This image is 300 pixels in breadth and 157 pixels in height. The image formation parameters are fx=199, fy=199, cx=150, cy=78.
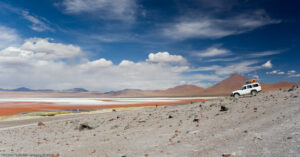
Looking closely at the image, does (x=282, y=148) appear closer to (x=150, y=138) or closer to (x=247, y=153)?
(x=247, y=153)

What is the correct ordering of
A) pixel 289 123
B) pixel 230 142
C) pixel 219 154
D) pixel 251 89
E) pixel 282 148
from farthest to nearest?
pixel 251 89 < pixel 289 123 < pixel 230 142 < pixel 219 154 < pixel 282 148

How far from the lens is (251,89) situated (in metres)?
33.9

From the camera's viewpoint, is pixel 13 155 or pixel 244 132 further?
pixel 13 155

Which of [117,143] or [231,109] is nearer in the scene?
[117,143]

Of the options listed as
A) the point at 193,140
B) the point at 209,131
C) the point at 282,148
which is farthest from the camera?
the point at 209,131

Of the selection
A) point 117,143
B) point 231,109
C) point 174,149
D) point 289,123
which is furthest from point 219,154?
point 231,109

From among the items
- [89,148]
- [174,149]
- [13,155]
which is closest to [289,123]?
[174,149]

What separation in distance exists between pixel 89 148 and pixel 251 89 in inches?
1203

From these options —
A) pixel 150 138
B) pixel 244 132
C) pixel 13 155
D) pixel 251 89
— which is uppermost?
pixel 251 89

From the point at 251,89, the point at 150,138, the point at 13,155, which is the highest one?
the point at 251,89

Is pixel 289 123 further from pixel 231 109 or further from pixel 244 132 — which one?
pixel 231 109

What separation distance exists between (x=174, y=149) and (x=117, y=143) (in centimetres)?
431

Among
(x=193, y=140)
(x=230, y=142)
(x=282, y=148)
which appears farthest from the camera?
(x=193, y=140)

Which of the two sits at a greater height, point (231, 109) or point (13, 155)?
point (231, 109)
